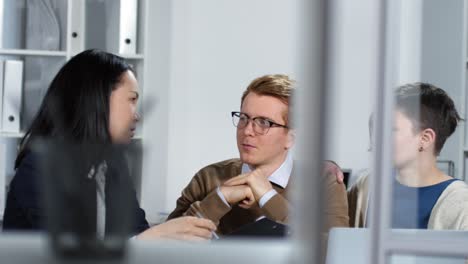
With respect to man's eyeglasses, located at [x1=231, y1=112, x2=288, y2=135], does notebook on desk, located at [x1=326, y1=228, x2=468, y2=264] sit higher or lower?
lower

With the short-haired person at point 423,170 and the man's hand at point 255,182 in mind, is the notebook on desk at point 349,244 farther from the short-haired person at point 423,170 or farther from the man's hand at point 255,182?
the man's hand at point 255,182

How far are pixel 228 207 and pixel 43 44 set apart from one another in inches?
57.8

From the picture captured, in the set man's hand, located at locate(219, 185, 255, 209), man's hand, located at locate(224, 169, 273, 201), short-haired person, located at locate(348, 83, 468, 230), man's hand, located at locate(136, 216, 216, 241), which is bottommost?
man's hand, located at locate(136, 216, 216, 241)

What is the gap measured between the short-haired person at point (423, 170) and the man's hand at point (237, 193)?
0.30 m

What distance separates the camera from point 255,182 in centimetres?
199

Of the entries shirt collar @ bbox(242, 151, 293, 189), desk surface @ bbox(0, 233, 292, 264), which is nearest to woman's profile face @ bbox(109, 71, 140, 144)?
shirt collar @ bbox(242, 151, 293, 189)

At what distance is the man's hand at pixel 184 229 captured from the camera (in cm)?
155

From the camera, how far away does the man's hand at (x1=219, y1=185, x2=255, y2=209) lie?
1.99m

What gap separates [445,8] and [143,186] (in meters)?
1.89

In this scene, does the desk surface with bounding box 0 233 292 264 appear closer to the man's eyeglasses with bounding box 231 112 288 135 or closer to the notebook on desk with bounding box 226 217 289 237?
the notebook on desk with bounding box 226 217 289 237

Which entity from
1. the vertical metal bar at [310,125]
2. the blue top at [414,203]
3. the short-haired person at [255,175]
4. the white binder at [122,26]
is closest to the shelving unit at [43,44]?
the white binder at [122,26]

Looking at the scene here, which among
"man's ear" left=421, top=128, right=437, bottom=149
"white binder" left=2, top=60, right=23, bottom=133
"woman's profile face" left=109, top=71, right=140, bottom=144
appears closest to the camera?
"man's ear" left=421, top=128, right=437, bottom=149

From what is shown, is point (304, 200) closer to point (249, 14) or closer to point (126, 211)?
point (126, 211)

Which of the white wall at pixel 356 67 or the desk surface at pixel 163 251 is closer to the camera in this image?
the desk surface at pixel 163 251
